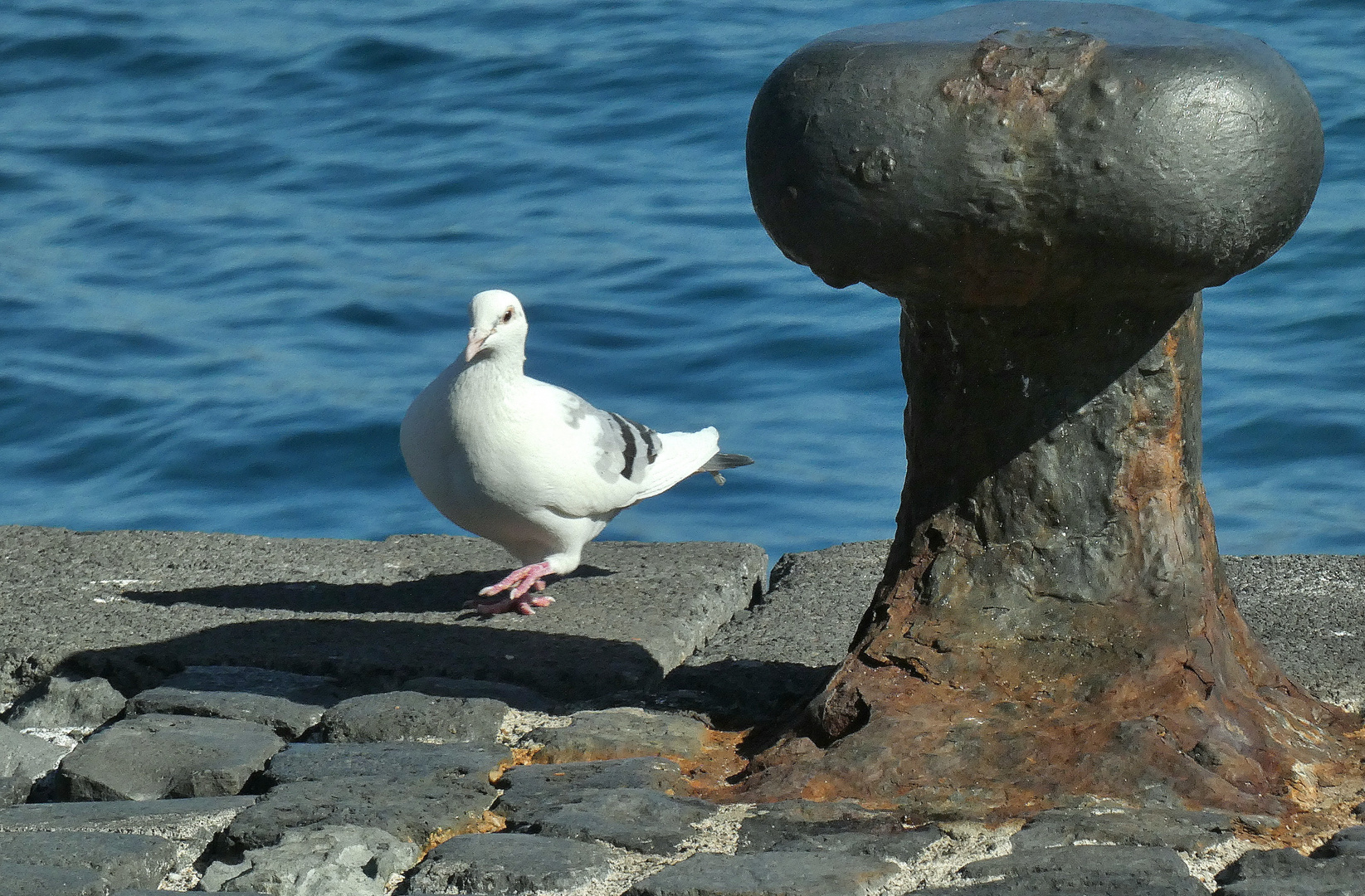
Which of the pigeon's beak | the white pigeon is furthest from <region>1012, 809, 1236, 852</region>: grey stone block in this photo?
the pigeon's beak

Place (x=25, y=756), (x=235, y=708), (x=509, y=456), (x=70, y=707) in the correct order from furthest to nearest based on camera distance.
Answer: (x=509, y=456) < (x=70, y=707) < (x=235, y=708) < (x=25, y=756)

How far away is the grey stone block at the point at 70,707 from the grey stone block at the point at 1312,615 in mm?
2468

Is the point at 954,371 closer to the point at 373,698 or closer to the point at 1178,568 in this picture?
the point at 1178,568

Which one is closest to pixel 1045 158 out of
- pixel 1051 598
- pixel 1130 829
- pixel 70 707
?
pixel 1051 598

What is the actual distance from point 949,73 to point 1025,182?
215 mm

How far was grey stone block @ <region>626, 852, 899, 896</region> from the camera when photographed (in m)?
2.38

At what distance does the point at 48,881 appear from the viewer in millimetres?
2490

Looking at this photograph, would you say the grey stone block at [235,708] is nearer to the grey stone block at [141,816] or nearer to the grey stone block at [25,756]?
the grey stone block at [25,756]

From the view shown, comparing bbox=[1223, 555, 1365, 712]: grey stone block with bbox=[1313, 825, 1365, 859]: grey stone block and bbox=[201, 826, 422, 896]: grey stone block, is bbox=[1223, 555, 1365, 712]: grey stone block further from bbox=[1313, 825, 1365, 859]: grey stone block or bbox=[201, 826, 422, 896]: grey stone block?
bbox=[201, 826, 422, 896]: grey stone block

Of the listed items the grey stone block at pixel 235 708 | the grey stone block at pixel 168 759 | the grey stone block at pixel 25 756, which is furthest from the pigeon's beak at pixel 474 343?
the grey stone block at pixel 25 756

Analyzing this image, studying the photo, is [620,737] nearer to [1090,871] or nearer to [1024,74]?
[1090,871]

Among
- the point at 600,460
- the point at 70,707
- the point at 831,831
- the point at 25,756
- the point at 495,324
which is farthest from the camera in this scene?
the point at 600,460

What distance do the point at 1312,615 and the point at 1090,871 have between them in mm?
1663

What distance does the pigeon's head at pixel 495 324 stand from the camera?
15.4 ft
